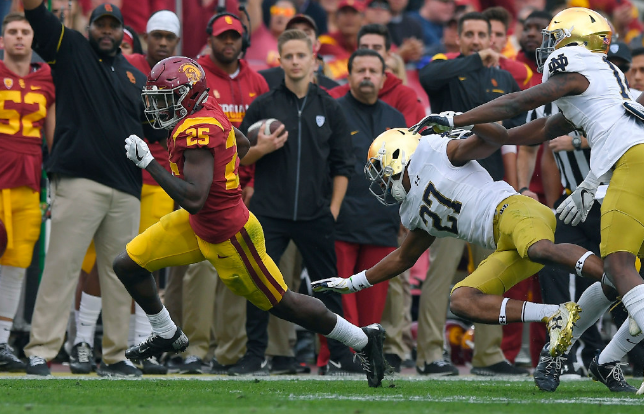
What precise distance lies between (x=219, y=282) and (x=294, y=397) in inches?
112

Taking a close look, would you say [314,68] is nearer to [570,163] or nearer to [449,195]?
[570,163]

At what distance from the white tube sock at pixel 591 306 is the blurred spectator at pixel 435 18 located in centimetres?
715

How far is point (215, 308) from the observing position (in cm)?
812

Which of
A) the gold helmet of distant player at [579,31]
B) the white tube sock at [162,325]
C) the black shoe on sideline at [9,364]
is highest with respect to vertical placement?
the gold helmet of distant player at [579,31]

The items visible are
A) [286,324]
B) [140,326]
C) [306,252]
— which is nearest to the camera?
[306,252]

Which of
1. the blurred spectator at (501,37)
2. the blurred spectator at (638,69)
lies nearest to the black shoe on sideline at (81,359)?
the blurred spectator at (501,37)

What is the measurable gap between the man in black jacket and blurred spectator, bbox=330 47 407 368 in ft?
0.64

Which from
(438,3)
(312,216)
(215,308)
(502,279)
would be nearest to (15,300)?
(215,308)

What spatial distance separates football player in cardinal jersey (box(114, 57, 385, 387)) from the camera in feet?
18.2

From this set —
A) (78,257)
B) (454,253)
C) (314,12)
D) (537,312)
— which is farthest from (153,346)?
(314,12)

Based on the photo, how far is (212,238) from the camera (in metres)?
5.59

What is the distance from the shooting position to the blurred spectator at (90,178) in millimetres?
6691

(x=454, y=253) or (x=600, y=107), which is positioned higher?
(x=600, y=107)

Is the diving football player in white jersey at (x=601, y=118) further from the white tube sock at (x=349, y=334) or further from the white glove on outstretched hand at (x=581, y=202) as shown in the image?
the white tube sock at (x=349, y=334)
